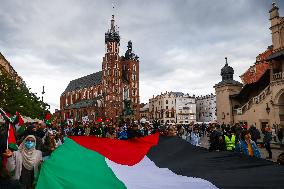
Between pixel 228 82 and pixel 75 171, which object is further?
pixel 228 82

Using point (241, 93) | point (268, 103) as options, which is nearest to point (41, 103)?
point (241, 93)

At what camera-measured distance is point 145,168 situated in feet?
21.8

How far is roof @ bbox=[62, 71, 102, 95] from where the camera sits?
134887mm

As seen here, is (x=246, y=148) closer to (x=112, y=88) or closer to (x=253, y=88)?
(x=253, y=88)

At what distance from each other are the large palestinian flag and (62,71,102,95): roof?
124 meters

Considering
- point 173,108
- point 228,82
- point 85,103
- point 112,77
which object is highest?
point 112,77

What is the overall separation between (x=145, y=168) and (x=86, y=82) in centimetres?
13760

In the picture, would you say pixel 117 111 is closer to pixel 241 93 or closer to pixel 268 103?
pixel 241 93

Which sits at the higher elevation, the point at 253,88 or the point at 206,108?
the point at 206,108

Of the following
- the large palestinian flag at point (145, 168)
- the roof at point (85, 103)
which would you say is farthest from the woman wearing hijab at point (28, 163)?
the roof at point (85, 103)

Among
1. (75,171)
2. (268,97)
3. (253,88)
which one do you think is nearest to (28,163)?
(75,171)

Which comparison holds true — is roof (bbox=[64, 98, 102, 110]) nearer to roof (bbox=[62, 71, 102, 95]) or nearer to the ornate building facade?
roof (bbox=[62, 71, 102, 95])

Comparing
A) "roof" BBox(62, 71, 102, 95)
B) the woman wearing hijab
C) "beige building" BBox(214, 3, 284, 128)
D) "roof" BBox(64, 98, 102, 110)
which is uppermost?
"roof" BBox(62, 71, 102, 95)

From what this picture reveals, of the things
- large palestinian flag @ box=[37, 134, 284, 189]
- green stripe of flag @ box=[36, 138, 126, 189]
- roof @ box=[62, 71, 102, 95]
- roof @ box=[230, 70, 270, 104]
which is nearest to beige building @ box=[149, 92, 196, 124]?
roof @ box=[62, 71, 102, 95]
